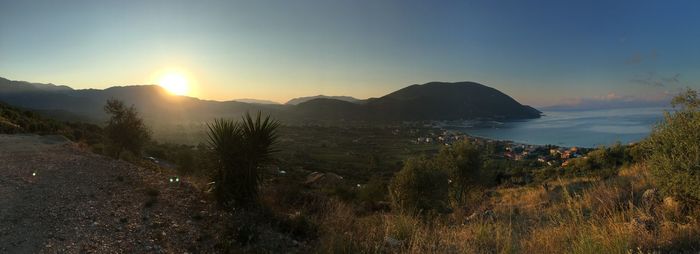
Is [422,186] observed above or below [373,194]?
above

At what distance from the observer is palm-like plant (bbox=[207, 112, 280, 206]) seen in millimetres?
9938

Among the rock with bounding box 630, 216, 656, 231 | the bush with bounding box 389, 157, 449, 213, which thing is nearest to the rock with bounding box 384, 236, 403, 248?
the rock with bounding box 630, 216, 656, 231

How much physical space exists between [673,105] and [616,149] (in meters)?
21.3

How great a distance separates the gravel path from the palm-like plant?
724 mm

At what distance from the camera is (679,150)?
555 cm

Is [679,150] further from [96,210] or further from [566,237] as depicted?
[96,210]

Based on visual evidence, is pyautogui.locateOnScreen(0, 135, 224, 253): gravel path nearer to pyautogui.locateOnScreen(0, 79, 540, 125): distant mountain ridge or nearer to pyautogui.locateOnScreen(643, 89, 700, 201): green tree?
pyautogui.locateOnScreen(643, 89, 700, 201): green tree

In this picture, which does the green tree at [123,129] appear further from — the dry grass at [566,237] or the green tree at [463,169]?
the dry grass at [566,237]

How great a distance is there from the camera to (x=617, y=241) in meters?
3.16

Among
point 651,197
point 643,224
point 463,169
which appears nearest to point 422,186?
point 463,169

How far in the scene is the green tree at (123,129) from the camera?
811 inches

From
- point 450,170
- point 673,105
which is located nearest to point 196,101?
point 450,170

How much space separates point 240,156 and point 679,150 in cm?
958

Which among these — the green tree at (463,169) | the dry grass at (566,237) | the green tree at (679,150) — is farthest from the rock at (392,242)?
the green tree at (463,169)
